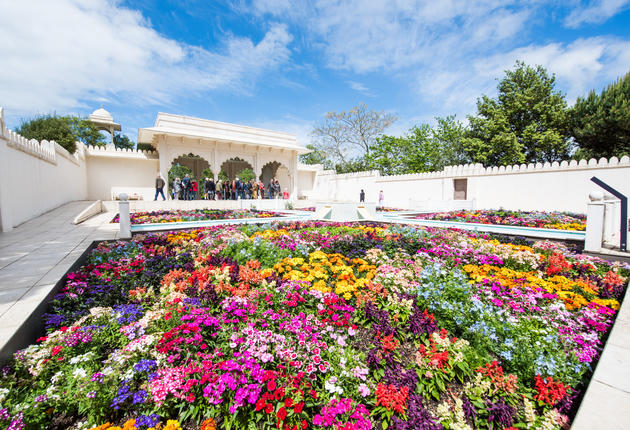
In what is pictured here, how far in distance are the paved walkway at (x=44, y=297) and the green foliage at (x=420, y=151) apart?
2785cm

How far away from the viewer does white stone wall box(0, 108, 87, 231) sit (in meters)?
5.68

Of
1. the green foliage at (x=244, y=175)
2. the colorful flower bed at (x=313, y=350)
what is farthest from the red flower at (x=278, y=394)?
the green foliage at (x=244, y=175)

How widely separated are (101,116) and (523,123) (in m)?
31.6

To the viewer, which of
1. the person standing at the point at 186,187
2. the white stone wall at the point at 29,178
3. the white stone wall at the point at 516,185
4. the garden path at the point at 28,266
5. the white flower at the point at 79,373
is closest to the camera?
the white flower at the point at 79,373

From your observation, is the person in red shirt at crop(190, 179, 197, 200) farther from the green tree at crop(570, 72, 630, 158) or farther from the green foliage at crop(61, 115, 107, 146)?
the green tree at crop(570, 72, 630, 158)

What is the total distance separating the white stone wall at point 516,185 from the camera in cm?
1002

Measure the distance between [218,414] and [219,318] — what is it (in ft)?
2.48

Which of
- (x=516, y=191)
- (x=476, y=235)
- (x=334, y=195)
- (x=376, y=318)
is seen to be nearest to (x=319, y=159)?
(x=334, y=195)

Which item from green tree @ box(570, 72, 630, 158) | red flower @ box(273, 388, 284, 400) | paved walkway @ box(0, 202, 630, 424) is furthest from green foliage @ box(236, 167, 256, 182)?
green tree @ box(570, 72, 630, 158)

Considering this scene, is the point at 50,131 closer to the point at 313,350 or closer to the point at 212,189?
the point at 212,189

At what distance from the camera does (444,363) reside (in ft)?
6.34

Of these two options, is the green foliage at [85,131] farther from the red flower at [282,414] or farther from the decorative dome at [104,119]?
the red flower at [282,414]

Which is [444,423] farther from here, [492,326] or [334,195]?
[334,195]

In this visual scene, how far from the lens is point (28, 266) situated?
3.25m
